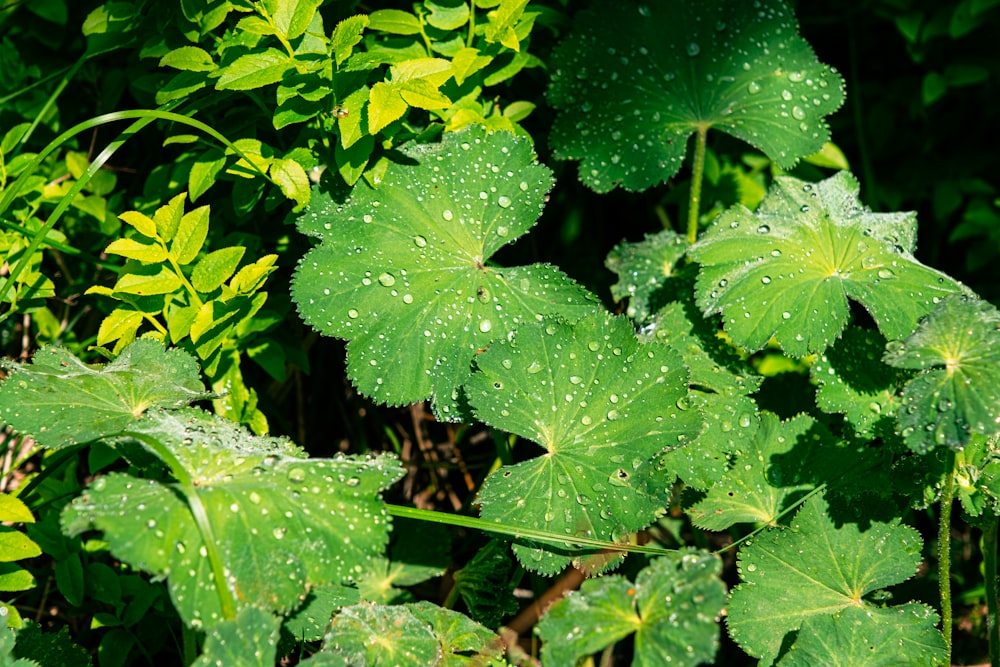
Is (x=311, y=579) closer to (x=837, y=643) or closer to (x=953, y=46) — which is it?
(x=837, y=643)

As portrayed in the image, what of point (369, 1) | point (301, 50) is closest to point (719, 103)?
point (369, 1)

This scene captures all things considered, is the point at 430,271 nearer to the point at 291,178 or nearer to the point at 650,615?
the point at 291,178

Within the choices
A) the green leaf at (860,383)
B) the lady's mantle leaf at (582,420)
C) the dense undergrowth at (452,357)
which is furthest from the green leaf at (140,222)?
the green leaf at (860,383)

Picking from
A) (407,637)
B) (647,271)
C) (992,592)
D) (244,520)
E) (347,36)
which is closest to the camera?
(244,520)

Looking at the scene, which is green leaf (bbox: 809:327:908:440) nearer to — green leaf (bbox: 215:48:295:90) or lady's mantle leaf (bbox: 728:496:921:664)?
lady's mantle leaf (bbox: 728:496:921:664)

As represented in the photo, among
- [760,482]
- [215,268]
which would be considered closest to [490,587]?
[760,482]

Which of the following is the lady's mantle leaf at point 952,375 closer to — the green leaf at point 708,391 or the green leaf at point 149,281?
the green leaf at point 708,391
